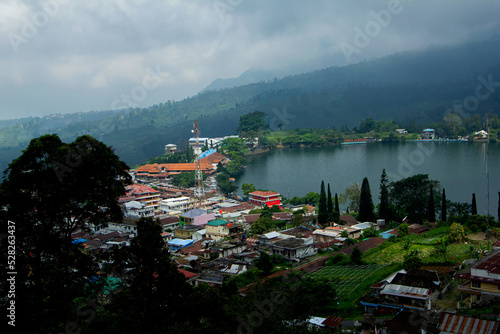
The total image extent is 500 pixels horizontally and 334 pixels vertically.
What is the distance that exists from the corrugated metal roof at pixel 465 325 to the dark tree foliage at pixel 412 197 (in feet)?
26.8

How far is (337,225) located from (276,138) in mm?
29656

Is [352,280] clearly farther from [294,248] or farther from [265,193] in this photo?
[265,193]

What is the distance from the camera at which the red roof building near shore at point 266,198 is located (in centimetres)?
1850

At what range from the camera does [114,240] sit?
12.1 m

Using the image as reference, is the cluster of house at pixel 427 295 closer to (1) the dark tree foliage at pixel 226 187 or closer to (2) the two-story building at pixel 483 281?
(2) the two-story building at pixel 483 281

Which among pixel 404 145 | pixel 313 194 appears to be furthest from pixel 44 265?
pixel 404 145

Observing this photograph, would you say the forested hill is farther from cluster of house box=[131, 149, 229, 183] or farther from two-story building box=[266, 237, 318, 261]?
two-story building box=[266, 237, 318, 261]

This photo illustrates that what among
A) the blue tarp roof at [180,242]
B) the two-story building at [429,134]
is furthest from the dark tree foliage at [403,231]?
the two-story building at [429,134]

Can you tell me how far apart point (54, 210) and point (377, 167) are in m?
22.9

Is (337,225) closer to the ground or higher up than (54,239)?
closer to the ground

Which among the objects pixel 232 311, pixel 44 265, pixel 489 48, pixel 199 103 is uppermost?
pixel 489 48

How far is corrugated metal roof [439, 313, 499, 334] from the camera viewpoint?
4188mm

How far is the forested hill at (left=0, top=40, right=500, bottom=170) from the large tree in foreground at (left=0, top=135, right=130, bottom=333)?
38752mm

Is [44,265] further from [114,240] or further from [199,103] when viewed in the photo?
[199,103]
